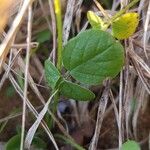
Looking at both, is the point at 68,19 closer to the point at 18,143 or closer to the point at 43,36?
the point at 43,36

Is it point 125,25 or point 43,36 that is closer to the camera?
point 125,25

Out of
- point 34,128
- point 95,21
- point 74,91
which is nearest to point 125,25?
point 95,21

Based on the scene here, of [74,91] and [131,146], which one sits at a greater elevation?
[74,91]

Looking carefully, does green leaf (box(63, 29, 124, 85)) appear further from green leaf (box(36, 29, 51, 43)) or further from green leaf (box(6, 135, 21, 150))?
green leaf (box(36, 29, 51, 43))

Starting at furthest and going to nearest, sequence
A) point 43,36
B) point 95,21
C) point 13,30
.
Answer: point 43,36, point 95,21, point 13,30

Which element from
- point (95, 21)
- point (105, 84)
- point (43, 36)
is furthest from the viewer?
point (43, 36)

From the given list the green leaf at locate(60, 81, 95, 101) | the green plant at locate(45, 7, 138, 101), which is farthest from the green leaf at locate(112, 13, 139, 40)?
the green leaf at locate(60, 81, 95, 101)

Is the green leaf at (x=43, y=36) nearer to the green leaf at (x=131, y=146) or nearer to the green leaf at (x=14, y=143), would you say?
the green leaf at (x=14, y=143)

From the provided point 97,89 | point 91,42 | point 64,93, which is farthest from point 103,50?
point 97,89
